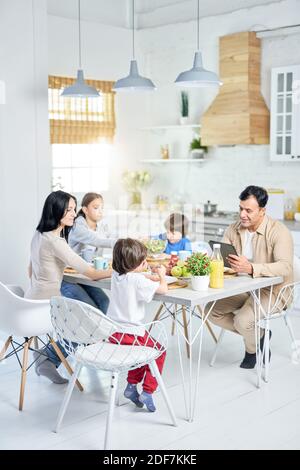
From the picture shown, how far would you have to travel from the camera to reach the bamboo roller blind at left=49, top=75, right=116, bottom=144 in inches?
282

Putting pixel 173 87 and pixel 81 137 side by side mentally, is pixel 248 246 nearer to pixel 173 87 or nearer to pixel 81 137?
pixel 81 137

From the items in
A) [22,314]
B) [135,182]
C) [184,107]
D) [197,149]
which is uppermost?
[184,107]

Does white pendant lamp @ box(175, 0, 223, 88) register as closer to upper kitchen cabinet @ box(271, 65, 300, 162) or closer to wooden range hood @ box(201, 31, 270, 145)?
upper kitchen cabinet @ box(271, 65, 300, 162)

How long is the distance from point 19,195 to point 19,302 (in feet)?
5.75

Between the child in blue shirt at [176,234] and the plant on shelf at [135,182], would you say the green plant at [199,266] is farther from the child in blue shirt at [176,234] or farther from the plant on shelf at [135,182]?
the plant on shelf at [135,182]

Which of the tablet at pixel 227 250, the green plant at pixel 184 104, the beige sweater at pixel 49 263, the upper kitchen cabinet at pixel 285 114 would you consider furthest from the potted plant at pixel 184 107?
the beige sweater at pixel 49 263

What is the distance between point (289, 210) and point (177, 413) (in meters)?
3.46

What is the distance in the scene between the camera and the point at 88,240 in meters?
4.53

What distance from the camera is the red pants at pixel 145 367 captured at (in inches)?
136

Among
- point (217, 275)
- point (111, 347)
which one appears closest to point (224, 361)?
point (217, 275)

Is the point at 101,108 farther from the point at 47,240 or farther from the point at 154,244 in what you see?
the point at 47,240

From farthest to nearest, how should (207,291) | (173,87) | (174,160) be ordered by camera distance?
1. (173,87)
2. (174,160)
3. (207,291)

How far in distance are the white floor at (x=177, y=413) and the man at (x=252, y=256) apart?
33 centimetres

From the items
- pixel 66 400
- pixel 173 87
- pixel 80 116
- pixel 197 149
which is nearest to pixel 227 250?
pixel 66 400
